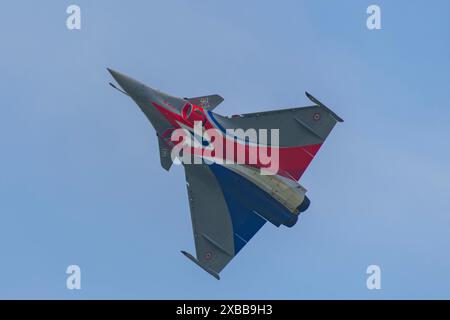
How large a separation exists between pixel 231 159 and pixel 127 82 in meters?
6.05

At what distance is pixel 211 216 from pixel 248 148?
392 cm

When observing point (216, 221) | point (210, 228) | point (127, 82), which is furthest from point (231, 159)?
point (127, 82)

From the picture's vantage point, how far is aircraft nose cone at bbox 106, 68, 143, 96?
1758 inches

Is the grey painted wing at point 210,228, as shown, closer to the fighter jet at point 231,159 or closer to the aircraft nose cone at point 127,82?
the fighter jet at point 231,159

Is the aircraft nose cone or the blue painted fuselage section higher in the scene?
the aircraft nose cone

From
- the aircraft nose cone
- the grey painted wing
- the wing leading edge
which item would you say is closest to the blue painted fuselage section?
the wing leading edge

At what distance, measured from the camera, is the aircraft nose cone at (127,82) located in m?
44.7

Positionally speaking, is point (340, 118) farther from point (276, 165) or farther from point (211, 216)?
point (211, 216)

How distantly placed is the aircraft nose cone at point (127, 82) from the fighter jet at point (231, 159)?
46 millimetres

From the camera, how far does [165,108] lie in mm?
45219

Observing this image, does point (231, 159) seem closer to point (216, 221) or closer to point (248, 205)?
point (248, 205)

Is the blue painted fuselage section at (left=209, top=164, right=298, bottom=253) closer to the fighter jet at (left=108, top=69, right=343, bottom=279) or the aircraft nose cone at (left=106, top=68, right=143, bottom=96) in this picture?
the fighter jet at (left=108, top=69, right=343, bottom=279)

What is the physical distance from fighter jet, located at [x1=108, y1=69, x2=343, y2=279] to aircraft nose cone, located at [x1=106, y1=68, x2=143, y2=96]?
0.15ft

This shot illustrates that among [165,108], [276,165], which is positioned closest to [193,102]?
[165,108]
